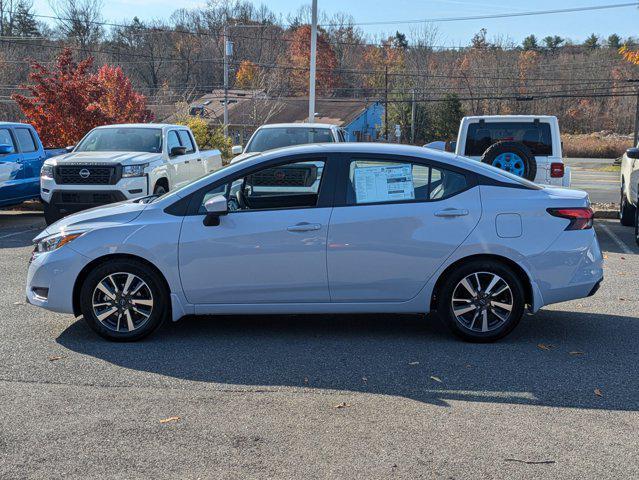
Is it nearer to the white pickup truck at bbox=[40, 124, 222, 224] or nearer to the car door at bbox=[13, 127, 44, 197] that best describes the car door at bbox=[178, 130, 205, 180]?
the white pickup truck at bbox=[40, 124, 222, 224]

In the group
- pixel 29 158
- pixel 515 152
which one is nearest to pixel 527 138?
pixel 515 152

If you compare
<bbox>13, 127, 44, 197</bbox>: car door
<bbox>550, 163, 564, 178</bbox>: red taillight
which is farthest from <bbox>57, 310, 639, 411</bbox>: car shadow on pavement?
<bbox>13, 127, 44, 197</bbox>: car door

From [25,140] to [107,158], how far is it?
11.9 feet

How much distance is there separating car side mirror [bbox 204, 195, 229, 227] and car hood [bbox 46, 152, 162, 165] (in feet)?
21.9

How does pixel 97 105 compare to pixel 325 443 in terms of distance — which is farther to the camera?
pixel 97 105

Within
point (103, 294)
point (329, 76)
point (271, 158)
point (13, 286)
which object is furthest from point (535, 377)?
point (329, 76)

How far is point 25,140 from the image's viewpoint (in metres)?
14.9

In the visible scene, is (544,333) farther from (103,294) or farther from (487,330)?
(103,294)

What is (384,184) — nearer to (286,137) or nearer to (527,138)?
(527,138)

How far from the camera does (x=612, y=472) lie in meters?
3.83

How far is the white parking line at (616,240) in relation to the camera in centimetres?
1132

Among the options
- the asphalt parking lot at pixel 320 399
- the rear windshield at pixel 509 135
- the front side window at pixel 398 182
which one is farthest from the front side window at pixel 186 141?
the front side window at pixel 398 182

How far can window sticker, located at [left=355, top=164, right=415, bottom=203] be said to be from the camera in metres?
6.11

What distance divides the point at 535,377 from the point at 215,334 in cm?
275
